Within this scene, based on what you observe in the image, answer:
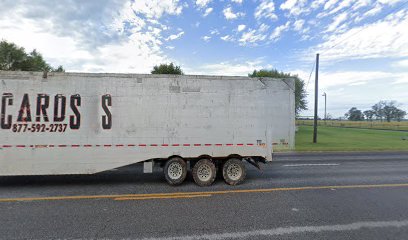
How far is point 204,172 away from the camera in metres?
7.67

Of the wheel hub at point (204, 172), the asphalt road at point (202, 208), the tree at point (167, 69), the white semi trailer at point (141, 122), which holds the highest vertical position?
the tree at point (167, 69)

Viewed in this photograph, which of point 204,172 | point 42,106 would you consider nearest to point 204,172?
point 204,172

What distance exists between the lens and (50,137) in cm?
708

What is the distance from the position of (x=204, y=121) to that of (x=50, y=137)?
462 centimetres

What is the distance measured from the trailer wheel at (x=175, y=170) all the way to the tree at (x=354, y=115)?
6413 inches

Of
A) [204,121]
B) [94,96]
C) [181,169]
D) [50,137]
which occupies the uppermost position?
[94,96]

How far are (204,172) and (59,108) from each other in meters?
4.78

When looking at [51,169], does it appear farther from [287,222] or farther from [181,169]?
[287,222]

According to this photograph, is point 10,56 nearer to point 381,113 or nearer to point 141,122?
point 141,122

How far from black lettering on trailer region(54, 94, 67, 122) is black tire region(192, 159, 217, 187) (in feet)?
14.1

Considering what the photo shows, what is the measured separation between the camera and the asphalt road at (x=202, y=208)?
14.7ft

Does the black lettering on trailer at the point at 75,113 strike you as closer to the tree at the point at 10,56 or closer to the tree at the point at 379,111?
the tree at the point at 10,56

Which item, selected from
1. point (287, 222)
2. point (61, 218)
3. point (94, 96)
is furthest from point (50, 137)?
point (287, 222)

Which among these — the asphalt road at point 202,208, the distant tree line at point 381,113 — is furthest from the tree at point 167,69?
the distant tree line at point 381,113
